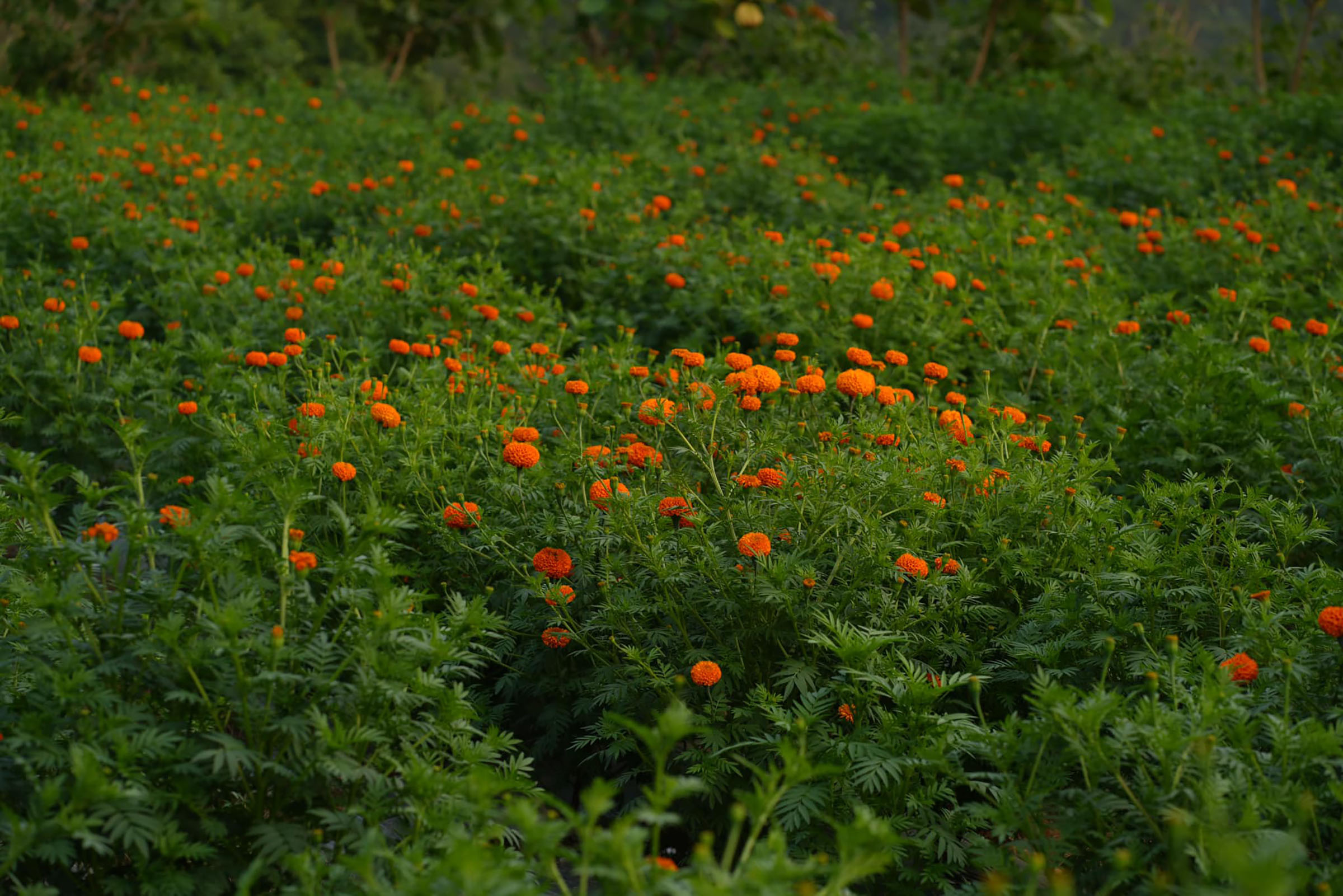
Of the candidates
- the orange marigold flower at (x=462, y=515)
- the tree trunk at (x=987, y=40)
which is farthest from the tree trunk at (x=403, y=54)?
the orange marigold flower at (x=462, y=515)

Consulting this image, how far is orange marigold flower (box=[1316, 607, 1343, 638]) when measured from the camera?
2.09 meters

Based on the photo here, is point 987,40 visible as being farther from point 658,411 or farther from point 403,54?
point 658,411

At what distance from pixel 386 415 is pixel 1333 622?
229 cm

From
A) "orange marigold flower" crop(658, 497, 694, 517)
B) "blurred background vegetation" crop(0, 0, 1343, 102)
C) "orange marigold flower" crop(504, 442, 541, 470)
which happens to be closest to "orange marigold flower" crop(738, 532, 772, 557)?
"orange marigold flower" crop(658, 497, 694, 517)

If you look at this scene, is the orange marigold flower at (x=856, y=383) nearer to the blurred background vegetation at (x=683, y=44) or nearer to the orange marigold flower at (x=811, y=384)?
the orange marigold flower at (x=811, y=384)

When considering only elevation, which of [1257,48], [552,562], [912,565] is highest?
[1257,48]

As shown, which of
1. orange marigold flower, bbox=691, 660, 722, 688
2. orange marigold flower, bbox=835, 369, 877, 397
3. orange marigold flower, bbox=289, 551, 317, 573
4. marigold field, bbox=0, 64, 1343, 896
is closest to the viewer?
marigold field, bbox=0, 64, 1343, 896

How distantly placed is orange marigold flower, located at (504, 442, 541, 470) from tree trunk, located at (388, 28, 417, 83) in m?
10.3

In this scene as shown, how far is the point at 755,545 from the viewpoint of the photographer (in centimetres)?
246

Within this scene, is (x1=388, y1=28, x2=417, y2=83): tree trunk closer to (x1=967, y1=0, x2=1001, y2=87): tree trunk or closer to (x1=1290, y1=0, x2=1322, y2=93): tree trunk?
(x1=967, y1=0, x2=1001, y2=87): tree trunk

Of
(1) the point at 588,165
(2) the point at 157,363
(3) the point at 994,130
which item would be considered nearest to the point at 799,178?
(1) the point at 588,165

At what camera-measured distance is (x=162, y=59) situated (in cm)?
1070

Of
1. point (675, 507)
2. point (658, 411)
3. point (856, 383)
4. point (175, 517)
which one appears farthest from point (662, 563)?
point (175, 517)

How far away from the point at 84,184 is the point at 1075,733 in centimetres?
581
